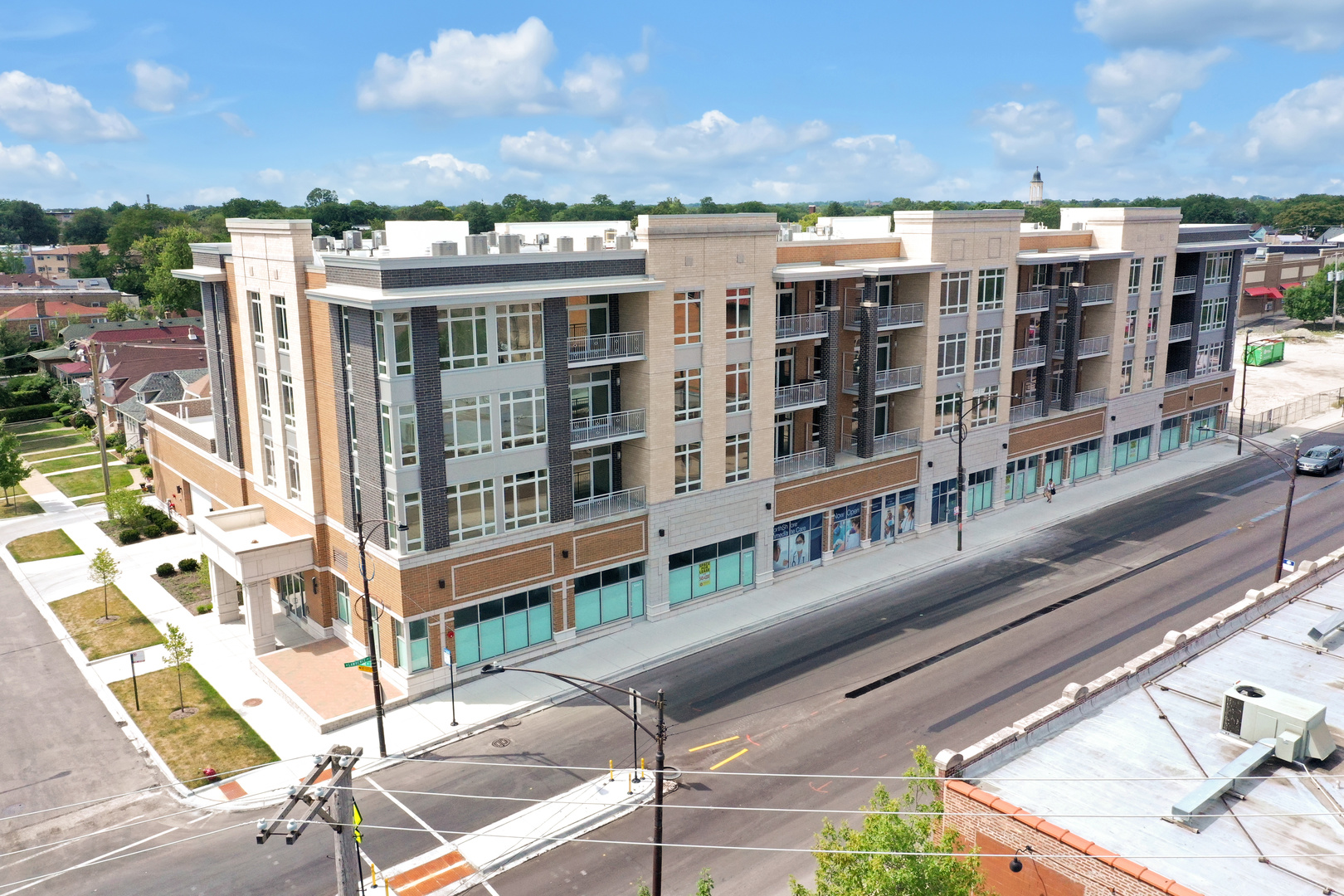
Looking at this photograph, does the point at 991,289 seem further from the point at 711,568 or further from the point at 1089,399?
the point at 711,568

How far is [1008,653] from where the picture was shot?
36938 millimetres

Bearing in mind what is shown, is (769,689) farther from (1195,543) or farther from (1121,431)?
(1121,431)

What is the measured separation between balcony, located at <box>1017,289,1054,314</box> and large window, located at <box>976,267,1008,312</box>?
9.19 ft

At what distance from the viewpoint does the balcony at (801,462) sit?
44.5m

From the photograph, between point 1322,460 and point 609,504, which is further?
point 1322,460

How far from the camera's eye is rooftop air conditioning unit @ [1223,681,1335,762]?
19766 millimetres

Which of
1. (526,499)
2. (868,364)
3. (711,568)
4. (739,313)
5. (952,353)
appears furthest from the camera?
(952,353)

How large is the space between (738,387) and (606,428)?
6483mm

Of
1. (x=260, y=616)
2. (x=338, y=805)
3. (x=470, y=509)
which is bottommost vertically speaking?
(x=260, y=616)

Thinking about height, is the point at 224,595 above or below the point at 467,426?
below

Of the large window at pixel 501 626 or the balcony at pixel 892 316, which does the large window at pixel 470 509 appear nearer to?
the large window at pixel 501 626

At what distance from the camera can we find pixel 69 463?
73.0m

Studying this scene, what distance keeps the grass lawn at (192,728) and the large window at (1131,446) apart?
51656 millimetres

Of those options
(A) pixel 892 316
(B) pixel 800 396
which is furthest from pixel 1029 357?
(B) pixel 800 396
